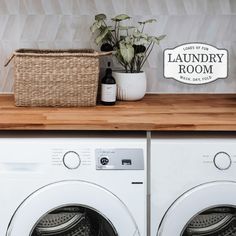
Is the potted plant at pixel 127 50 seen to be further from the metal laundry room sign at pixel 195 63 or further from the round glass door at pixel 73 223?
the round glass door at pixel 73 223

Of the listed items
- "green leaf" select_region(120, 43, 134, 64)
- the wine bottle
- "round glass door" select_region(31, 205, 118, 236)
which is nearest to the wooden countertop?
the wine bottle

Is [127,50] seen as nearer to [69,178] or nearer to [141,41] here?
[141,41]

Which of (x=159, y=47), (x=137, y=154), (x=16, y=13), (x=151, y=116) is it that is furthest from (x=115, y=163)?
(x=16, y=13)

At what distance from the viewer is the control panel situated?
5.97 feet

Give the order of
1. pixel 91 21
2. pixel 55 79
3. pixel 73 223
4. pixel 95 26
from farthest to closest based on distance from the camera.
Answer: pixel 91 21, pixel 95 26, pixel 55 79, pixel 73 223

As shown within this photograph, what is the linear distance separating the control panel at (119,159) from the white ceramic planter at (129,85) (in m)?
0.51

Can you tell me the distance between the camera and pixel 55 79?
6.95 feet

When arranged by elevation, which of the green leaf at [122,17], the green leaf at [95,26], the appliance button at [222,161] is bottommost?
the appliance button at [222,161]

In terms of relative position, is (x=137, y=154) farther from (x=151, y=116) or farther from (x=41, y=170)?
(x=41, y=170)

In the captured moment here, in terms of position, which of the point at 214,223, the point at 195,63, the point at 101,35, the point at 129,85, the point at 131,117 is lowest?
the point at 214,223

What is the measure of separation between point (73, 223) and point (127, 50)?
827mm

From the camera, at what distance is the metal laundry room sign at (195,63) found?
248cm

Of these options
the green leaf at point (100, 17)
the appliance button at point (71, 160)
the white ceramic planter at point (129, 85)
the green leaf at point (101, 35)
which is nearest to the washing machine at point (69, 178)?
the appliance button at point (71, 160)

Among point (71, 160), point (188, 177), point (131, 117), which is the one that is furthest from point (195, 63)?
point (71, 160)
